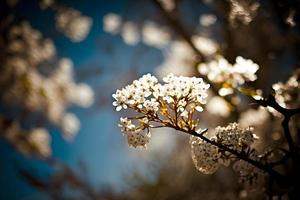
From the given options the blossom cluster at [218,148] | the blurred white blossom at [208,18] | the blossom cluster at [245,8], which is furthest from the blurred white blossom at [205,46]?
the blossom cluster at [218,148]

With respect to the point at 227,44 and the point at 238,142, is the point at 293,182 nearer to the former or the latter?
the point at 238,142

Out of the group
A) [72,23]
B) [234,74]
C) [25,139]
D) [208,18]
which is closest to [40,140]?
[25,139]

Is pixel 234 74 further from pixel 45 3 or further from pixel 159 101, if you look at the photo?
pixel 45 3

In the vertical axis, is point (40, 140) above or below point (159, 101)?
above

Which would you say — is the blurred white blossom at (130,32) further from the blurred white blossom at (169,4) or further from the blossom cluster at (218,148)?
the blossom cluster at (218,148)

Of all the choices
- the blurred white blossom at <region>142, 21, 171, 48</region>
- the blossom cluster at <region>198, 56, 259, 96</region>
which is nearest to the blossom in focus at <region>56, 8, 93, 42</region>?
the blurred white blossom at <region>142, 21, 171, 48</region>

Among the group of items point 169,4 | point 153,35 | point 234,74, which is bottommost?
point 234,74

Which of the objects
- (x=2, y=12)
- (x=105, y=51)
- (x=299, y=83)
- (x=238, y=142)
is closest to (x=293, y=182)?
(x=238, y=142)

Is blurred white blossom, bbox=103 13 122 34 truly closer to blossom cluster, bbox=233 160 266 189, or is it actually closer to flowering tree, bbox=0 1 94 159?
flowering tree, bbox=0 1 94 159
